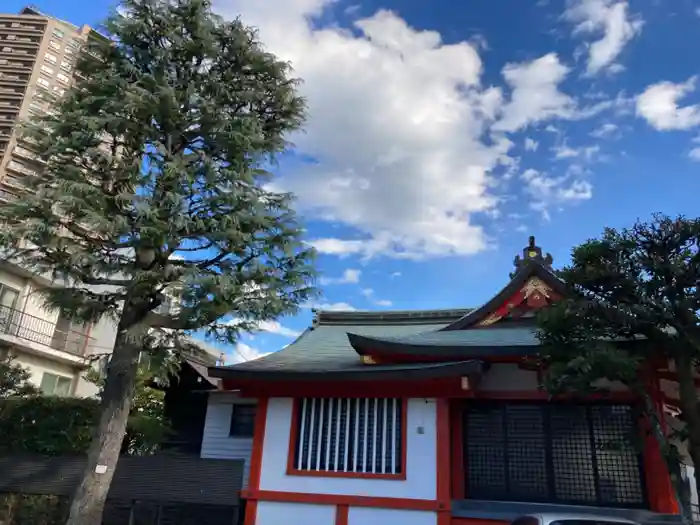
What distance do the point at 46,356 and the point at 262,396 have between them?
489 inches

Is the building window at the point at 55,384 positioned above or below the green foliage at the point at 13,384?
above

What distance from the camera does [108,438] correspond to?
9344mm

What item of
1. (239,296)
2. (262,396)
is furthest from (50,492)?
(239,296)

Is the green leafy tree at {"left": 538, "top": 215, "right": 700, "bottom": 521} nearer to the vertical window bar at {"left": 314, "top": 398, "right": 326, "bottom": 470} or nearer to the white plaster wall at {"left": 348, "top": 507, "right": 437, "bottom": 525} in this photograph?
the white plaster wall at {"left": 348, "top": 507, "right": 437, "bottom": 525}

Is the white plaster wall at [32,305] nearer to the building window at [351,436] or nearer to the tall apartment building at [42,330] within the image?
the tall apartment building at [42,330]

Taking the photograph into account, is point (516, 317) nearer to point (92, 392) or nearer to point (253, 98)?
point (253, 98)

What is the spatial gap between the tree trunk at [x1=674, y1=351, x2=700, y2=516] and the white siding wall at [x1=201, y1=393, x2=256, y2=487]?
9327 millimetres

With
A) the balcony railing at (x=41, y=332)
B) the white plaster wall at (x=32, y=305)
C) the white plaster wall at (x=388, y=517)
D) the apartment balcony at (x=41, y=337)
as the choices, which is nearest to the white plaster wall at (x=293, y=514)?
the white plaster wall at (x=388, y=517)

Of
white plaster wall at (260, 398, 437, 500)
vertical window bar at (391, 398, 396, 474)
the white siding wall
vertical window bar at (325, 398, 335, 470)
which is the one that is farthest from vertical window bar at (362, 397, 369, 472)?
the white siding wall

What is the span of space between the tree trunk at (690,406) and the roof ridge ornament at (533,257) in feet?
11.9

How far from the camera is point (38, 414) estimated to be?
12.5 metres

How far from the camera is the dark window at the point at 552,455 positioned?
29.3 ft

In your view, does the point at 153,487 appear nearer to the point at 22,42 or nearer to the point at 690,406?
the point at 690,406

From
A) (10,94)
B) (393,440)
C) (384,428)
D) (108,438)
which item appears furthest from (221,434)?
(10,94)
